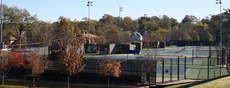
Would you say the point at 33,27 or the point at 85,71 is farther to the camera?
the point at 33,27

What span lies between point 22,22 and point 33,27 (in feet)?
10.4

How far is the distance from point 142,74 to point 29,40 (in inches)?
1966

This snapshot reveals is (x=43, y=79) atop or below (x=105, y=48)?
below

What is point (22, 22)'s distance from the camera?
55375 mm

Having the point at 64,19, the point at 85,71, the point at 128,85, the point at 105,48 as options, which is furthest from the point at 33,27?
the point at 128,85

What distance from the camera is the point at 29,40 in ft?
190

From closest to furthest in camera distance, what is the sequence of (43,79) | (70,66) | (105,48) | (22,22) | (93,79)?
(70,66) < (93,79) < (43,79) < (105,48) < (22,22)

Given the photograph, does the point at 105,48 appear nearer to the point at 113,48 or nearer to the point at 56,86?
the point at 113,48

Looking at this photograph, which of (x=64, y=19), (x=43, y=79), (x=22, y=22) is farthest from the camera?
(x=22, y=22)

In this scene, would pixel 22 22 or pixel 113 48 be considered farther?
pixel 22 22

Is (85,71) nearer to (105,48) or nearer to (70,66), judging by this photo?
(70,66)

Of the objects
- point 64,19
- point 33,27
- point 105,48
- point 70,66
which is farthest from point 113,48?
point 70,66

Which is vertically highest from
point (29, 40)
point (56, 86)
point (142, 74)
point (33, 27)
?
point (33, 27)

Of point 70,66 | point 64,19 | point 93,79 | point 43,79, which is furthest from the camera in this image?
point 64,19
